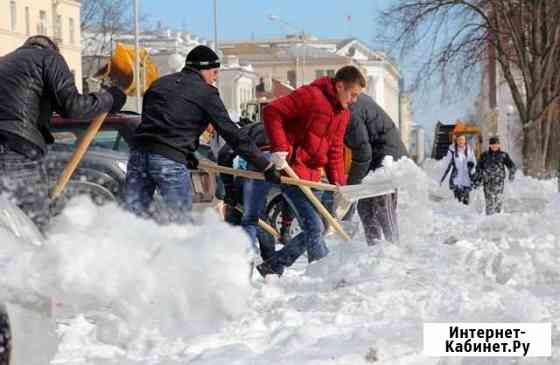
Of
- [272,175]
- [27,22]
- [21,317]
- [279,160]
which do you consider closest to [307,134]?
[279,160]

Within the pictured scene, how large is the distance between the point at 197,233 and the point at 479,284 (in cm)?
258

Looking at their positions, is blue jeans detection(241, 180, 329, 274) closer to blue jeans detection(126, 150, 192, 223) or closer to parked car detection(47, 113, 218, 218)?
blue jeans detection(126, 150, 192, 223)

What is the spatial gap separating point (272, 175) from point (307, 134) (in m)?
0.70

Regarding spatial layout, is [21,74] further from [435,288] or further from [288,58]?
[288,58]

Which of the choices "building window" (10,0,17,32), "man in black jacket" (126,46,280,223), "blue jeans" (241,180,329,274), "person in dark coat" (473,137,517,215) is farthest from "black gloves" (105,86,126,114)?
"building window" (10,0,17,32)

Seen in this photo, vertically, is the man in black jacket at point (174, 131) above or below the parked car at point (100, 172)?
above

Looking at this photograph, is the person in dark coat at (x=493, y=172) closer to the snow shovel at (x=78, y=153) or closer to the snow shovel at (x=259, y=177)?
the snow shovel at (x=259, y=177)

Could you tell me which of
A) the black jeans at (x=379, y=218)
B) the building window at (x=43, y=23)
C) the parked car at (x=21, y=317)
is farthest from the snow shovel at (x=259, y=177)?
the building window at (x=43, y=23)

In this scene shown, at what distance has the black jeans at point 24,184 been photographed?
6551 millimetres

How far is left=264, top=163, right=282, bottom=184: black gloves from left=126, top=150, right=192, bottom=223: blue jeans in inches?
24.7

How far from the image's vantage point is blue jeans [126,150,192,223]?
7664 mm

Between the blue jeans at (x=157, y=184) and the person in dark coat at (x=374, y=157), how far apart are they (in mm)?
2745

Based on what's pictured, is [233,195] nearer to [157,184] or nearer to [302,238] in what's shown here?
[302,238]

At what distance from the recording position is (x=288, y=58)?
12119 cm
